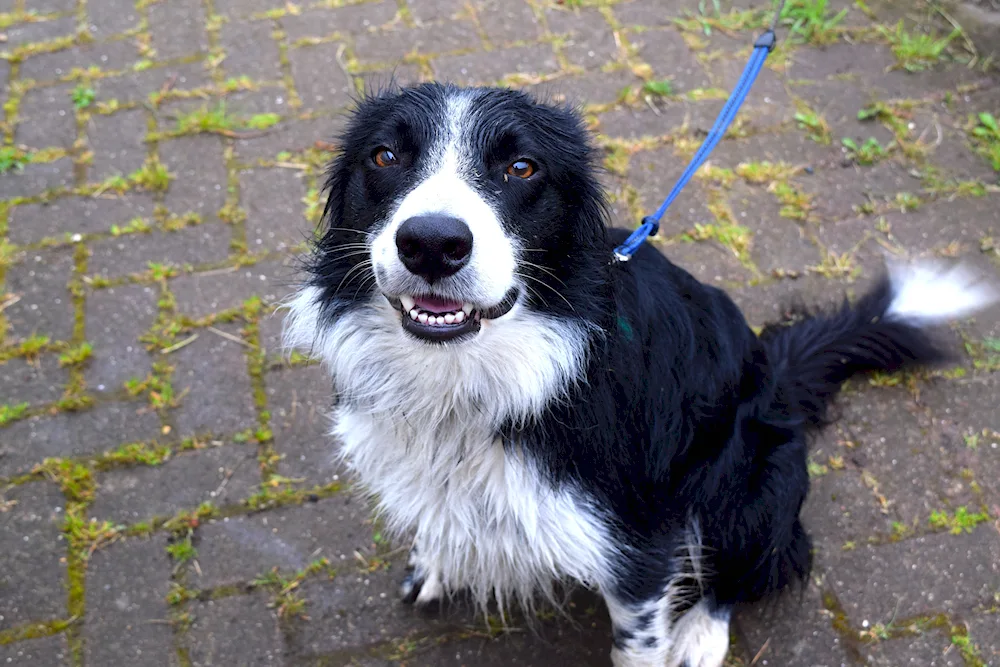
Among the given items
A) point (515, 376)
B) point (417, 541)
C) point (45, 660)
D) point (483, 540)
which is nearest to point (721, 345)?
point (515, 376)

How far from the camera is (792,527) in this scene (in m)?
2.50

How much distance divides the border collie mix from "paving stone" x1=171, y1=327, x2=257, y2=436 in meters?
0.85

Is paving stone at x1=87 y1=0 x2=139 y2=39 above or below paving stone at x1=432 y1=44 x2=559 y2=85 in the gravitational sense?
below

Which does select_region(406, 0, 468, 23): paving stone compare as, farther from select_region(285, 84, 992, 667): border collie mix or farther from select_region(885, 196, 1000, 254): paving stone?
select_region(285, 84, 992, 667): border collie mix

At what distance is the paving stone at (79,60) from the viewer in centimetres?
447

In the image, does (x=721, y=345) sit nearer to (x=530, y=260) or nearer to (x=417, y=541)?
(x=530, y=260)

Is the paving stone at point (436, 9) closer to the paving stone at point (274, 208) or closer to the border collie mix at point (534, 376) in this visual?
the paving stone at point (274, 208)

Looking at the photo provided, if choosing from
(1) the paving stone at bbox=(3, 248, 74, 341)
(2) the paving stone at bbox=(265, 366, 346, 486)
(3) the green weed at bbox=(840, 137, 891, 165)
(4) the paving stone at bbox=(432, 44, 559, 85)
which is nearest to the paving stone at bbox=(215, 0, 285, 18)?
(4) the paving stone at bbox=(432, 44, 559, 85)

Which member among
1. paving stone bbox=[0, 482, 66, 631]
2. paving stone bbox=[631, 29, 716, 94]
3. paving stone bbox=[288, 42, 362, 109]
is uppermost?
paving stone bbox=[631, 29, 716, 94]

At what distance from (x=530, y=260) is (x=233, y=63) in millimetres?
3160

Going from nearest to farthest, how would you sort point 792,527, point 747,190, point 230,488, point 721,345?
point 721,345, point 792,527, point 230,488, point 747,190

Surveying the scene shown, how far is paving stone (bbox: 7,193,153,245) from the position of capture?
3756mm

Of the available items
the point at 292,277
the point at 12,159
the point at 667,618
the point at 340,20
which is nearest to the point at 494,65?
the point at 340,20

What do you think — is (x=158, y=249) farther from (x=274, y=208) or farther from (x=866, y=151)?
(x=866, y=151)
